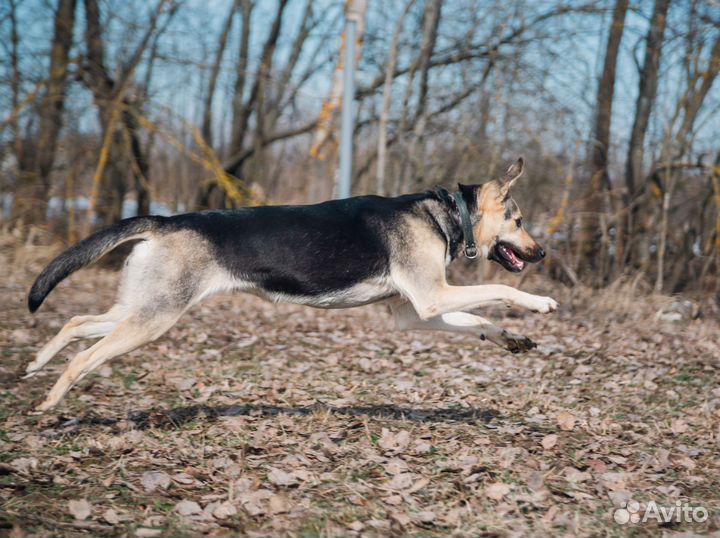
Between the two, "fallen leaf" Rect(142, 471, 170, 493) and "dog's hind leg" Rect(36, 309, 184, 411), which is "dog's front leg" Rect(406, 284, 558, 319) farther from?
"fallen leaf" Rect(142, 471, 170, 493)

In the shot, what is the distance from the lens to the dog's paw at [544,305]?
5.55 meters

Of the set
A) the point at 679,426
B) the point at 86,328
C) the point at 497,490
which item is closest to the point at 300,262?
the point at 86,328

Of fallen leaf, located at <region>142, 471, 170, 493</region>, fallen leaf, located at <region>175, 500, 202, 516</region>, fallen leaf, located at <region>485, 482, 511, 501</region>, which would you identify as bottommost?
fallen leaf, located at <region>175, 500, 202, 516</region>

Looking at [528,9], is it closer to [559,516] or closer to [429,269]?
[429,269]

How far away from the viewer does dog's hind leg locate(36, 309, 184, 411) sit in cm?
532

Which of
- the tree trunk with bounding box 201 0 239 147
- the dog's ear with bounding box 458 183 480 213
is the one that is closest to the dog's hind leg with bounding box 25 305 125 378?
the dog's ear with bounding box 458 183 480 213

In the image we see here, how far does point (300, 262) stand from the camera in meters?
5.52

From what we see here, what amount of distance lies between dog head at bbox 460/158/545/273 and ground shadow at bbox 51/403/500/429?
4.28 ft

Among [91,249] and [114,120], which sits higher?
[114,120]

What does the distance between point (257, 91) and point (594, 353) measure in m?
10.9

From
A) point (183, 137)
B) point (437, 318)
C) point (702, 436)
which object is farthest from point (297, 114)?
point (702, 436)

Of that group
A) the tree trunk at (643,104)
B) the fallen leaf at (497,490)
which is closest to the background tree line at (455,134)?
the tree trunk at (643,104)

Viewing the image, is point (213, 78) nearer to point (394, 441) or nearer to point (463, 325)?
point (463, 325)

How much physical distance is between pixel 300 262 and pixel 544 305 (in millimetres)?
1856
